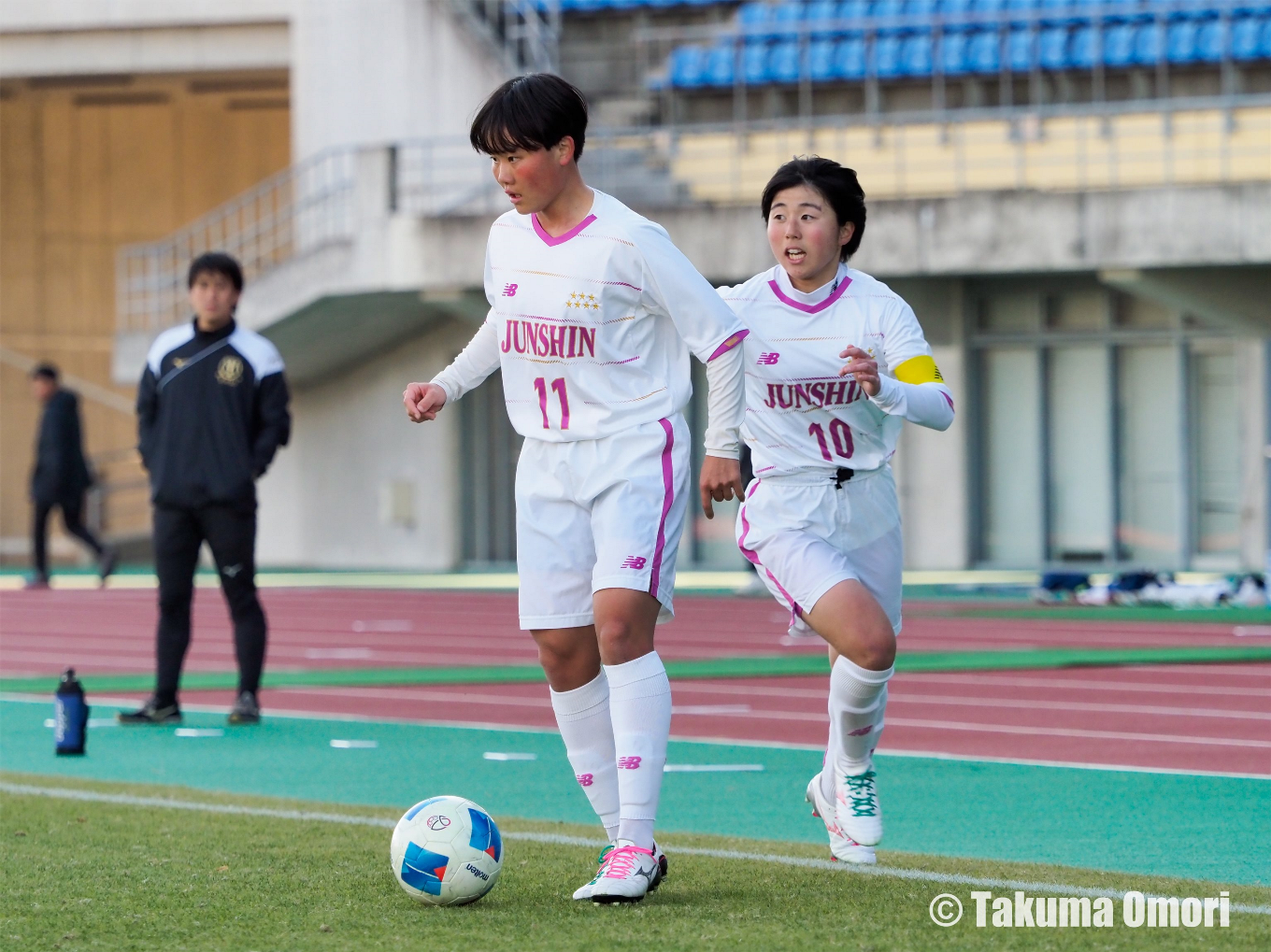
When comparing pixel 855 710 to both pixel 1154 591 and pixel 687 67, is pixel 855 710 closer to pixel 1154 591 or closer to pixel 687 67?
pixel 1154 591

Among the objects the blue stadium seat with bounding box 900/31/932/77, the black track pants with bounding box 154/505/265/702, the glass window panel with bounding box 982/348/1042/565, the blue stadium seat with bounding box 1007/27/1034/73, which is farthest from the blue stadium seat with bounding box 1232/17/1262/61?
the black track pants with bounding box 154/505/265/702

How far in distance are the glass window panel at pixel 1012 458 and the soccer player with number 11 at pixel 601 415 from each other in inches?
756

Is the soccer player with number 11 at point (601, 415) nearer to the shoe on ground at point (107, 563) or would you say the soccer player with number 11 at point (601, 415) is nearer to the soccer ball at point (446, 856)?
the soccer ball at point (446, 856)

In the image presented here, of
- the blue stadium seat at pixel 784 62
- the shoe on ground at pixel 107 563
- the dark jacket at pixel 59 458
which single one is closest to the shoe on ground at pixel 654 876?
the dark jacket at pixel 59 458

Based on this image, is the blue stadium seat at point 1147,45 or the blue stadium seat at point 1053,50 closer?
the blue stadium seat at point 1147,45

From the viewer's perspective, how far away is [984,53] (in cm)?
2388

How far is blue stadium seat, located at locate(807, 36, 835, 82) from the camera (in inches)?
969

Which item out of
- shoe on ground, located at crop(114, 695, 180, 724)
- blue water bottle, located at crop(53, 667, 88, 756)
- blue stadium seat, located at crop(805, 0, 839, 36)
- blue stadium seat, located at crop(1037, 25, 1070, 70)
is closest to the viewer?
blue water bottle, located at crop(53, 667, 88, 756)

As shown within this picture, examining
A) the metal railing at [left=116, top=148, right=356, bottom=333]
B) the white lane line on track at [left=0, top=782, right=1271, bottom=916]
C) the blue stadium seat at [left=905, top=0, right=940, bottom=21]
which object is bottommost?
the white lane line on track at [left=0, top=782, right=1271, bottom=916]

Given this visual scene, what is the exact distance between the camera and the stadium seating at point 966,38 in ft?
76.1

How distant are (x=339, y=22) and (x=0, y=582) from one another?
8.40m

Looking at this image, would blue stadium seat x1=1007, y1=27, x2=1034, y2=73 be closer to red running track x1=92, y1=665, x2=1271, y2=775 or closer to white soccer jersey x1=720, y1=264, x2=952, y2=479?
red running track x1=92, y1=665, x2=1271, y2=775

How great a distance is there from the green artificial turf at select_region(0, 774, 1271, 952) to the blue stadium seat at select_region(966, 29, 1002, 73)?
1885cm

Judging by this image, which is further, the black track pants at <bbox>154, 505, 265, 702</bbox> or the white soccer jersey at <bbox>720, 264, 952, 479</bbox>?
the black track pants at <bbox>154, 505, 265, 702</bbox>
